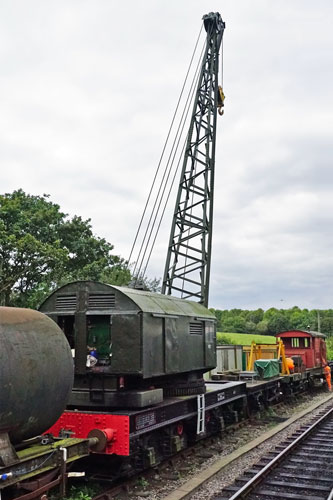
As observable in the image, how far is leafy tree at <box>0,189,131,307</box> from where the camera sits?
74.4 ft

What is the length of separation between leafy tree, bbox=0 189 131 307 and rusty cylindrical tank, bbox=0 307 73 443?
16358 millimetres

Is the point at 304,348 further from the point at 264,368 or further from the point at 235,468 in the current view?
the point at 235,468

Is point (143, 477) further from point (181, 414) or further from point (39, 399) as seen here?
point (39, 399)

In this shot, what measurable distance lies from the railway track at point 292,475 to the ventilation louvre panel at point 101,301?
3.43 metres

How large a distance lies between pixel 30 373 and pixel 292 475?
5562mm

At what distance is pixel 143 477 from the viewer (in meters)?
8.45

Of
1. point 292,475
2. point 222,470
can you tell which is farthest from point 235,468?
point 292,475

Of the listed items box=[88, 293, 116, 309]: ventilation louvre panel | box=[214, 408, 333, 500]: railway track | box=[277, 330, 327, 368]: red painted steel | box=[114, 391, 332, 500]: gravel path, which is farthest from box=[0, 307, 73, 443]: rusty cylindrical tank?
box=[277, 330, 327, 368]: red painted steel

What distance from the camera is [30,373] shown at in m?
5.82

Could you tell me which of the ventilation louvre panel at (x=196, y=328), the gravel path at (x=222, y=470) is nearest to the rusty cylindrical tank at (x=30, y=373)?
the gravel path at (x=222, y=470)

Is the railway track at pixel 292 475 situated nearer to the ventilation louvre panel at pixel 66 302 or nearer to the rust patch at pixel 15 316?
the ventilation louvre panel at pixel 66 302

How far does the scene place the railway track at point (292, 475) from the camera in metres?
7.84

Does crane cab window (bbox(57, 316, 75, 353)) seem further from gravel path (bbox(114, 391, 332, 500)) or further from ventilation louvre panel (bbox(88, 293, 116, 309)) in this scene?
gravel path (bbox(114, 391, 332, 500))

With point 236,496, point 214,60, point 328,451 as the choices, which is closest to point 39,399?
point 236,496
